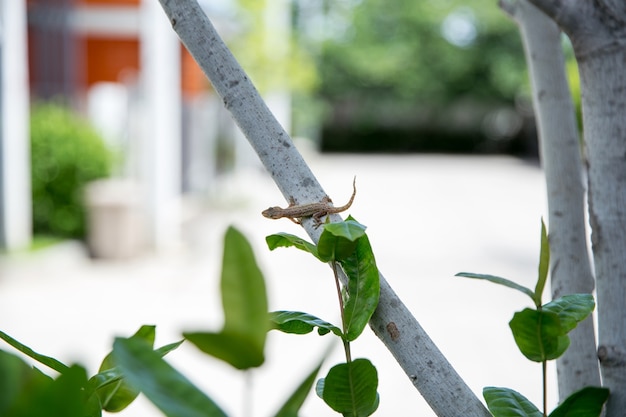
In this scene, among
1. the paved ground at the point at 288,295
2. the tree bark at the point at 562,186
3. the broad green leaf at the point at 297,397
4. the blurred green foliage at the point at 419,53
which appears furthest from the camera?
the blurred green foliage at the point at 419,53

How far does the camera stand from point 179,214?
495 inches

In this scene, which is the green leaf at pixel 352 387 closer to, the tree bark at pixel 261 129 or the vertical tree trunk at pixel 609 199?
the tree bark at pixel 261 129

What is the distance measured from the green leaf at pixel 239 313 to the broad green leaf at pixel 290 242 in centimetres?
38

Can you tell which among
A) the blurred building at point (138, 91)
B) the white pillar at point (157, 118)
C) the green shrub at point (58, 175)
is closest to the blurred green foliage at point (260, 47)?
the blurred building at point (138, 91)

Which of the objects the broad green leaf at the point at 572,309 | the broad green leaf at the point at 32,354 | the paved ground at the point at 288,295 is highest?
the broad green leaf at the point at 572,309

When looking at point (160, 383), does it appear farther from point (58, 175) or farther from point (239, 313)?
point (58, 175)

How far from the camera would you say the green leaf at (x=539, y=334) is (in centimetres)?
114

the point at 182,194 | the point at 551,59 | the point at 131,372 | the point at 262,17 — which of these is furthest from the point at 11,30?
the point at 262,17

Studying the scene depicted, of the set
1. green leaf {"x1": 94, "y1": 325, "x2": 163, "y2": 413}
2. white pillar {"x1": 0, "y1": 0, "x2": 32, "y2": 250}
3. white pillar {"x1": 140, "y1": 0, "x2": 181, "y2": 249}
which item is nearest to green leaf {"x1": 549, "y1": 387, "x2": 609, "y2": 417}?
green leaf {"x1": 94, "y1": 325, "x2": 163, "y2": 413}

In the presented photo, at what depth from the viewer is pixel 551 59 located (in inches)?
68.4

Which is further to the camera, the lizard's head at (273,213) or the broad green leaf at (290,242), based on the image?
the lizard's head at (273,213)

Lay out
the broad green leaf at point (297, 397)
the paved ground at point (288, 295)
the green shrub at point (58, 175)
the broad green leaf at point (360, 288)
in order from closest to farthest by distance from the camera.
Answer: the broad green leaf at point (297, 397) → the broad green leaf at point (360, 288) → the paved ground at point (288, 295) → the green shrub at point (58, 175)

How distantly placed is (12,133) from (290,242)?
7.77m

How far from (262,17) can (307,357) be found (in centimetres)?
1234
